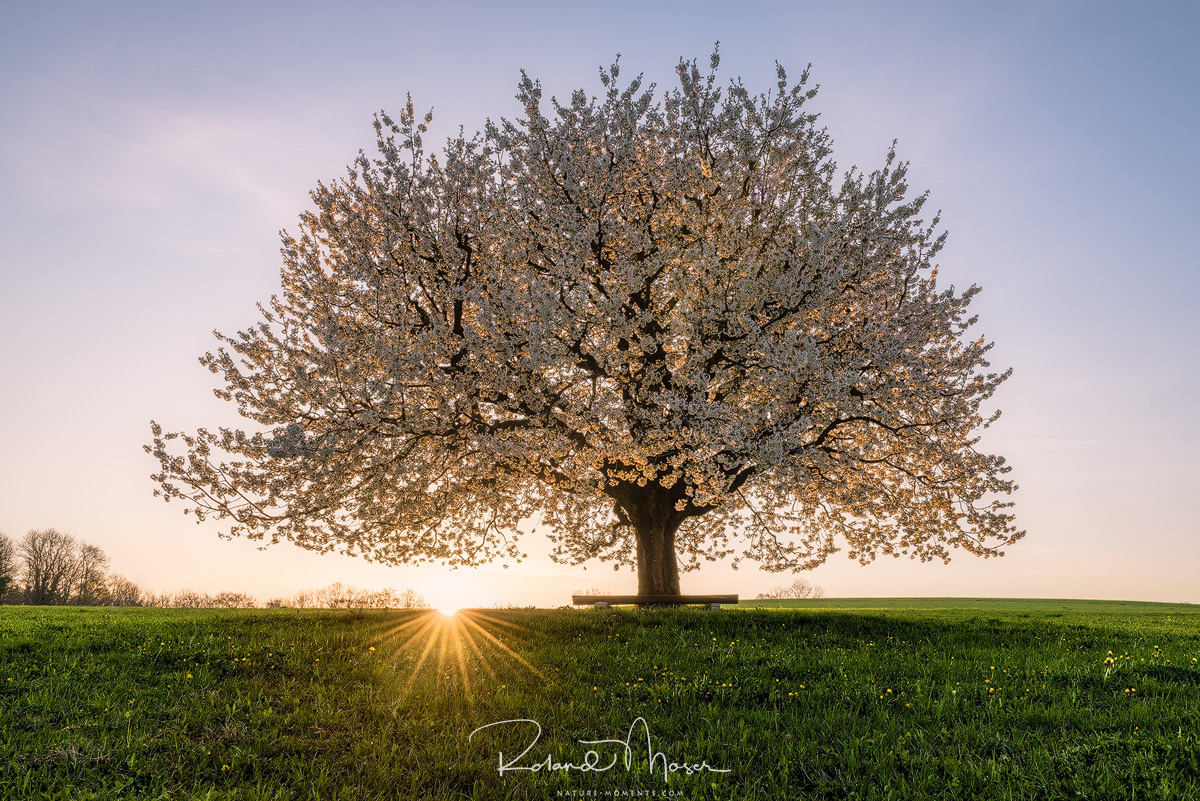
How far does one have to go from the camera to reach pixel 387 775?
7.16 metres

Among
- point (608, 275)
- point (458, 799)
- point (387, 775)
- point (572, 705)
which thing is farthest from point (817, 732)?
point (608, 275)

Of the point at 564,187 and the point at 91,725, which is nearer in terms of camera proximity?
the point at 91,725

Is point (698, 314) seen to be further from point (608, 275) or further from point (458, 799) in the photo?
point (458, 799)

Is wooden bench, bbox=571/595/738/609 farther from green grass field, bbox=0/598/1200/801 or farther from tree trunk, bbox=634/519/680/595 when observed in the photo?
green grass field, bbox=0/598/1200/801

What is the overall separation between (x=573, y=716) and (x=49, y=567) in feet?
236

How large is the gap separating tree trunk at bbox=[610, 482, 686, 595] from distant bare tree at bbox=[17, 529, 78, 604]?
6391 cm

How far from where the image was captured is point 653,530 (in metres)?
19.7

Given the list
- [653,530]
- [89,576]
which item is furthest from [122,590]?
[653,530]

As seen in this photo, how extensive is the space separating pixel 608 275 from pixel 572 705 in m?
10.6

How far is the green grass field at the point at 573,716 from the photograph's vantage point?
274 inches

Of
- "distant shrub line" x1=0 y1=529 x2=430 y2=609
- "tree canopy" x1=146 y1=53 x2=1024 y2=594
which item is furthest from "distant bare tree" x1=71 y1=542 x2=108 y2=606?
"tree canopy" x1=146 y1=53 x2=1024 y2=594

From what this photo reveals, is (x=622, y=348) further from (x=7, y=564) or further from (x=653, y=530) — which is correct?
(x=7, y=564)

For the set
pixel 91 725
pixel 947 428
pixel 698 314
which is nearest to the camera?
pixel 91 725

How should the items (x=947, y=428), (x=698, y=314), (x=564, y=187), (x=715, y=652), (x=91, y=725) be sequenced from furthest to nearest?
(x=947, y=428)
(x=564, y=187)
(x=698, y=314)
(x=715, y=652)
(x=91, y=725)
